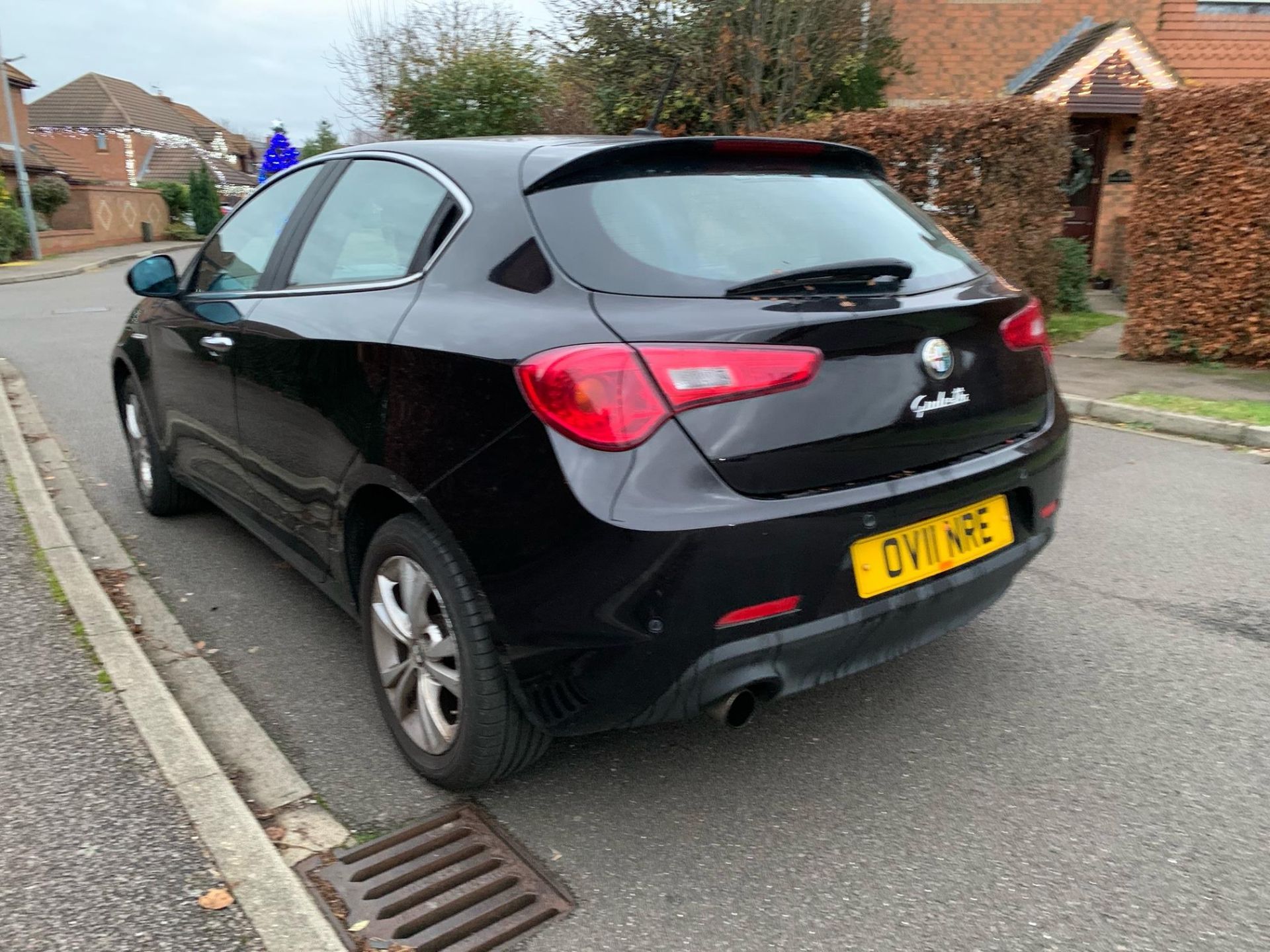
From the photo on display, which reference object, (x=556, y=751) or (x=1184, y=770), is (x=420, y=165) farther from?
(x=1184, y=770)

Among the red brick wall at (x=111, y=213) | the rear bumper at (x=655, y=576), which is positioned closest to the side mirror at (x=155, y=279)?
the rear bumper at (x=655, y=576)

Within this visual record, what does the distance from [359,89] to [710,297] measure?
24.6 metres

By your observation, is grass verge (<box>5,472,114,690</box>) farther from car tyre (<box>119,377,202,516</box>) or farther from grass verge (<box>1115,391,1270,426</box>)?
grass verge (<box>1115,391,1270,426</box>)

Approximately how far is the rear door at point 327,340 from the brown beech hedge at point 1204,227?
740 centimetres

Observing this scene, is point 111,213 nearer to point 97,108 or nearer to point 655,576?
point 97,108

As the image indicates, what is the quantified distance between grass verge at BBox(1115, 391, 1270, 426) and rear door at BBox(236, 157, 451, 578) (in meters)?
5.66

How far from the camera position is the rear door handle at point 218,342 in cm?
356

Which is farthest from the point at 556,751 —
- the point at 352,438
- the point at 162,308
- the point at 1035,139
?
the point at 1035,139

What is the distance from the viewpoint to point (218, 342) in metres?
3.64

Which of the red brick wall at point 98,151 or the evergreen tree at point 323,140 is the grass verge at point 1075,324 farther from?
the red brick wall at point 98,151

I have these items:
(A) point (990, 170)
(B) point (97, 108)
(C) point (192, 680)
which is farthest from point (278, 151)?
(B) point (97, 108)

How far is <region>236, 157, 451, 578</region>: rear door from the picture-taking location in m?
2.74

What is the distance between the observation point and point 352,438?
2.75 m

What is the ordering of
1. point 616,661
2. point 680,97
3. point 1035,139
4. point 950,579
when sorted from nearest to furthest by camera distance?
point 616,661
point 950,579
point 1035,139
point 680,97
